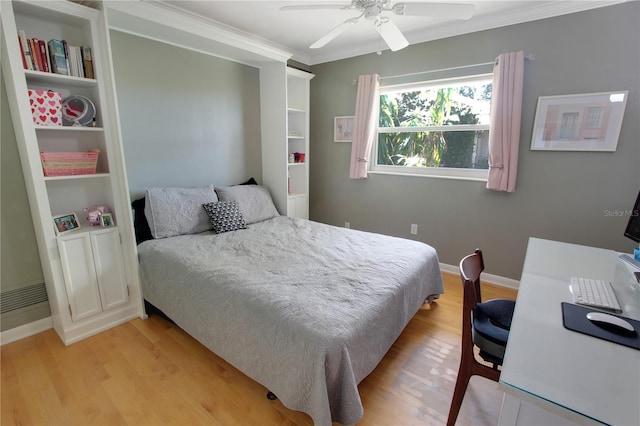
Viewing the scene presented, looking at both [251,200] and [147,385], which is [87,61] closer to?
[251,200]

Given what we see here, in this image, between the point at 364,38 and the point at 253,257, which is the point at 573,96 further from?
the point at 253,257

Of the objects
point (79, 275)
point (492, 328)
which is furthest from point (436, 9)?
point (79, 275)

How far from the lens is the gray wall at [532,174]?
→ 2.27 metres

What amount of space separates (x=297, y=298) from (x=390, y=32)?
1.79 metres

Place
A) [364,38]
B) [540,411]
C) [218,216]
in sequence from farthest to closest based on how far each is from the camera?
[364,38], [218,216], [540,411]

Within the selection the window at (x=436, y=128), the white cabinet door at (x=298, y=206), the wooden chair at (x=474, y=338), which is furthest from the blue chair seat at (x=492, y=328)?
the white cabinet door at (x=298, y=206)

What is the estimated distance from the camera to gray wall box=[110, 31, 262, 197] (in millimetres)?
2459

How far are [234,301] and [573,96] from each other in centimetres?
306

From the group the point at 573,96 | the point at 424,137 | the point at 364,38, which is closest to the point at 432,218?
the point at 424,137

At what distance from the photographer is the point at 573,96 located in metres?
2.40

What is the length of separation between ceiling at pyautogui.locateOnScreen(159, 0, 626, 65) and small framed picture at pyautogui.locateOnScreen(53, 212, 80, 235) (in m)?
1.84

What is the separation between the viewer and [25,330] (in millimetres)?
2070

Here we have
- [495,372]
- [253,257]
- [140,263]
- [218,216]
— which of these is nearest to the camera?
[495,372]

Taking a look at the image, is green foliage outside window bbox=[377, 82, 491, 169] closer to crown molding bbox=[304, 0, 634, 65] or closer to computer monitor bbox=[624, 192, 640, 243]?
crown molding bbox=[304, 0, 634, 65]
